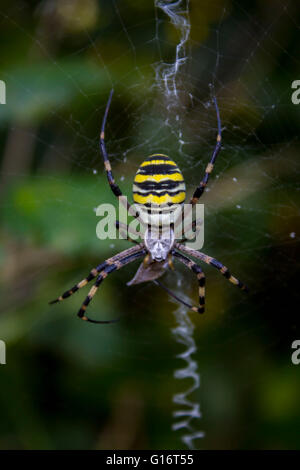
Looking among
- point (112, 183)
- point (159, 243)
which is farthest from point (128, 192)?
point (159, 243)

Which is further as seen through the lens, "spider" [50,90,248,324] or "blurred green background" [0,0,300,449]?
"blurred green background" [0,0,300,449]

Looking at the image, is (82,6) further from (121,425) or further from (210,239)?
(121,425)

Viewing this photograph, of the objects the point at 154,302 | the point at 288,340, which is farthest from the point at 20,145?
the point at 288,340

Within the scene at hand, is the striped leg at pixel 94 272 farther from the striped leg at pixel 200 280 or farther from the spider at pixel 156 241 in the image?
the striped leg at pixel 200 280

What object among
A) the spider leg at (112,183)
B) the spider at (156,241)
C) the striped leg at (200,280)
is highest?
the spider leg at (112,183)

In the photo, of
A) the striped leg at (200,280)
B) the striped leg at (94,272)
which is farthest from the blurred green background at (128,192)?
the striped leg at (200,280)

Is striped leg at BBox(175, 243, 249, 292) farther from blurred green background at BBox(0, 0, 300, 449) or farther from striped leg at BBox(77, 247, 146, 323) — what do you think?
striped leg at BBox(77, 247, 146, 323)

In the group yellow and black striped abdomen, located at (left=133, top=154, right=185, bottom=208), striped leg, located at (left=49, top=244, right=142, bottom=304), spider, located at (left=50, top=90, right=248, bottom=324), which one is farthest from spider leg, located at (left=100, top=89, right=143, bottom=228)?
striped leg, located at (left=49, top=244, right=142, bottom=304)
